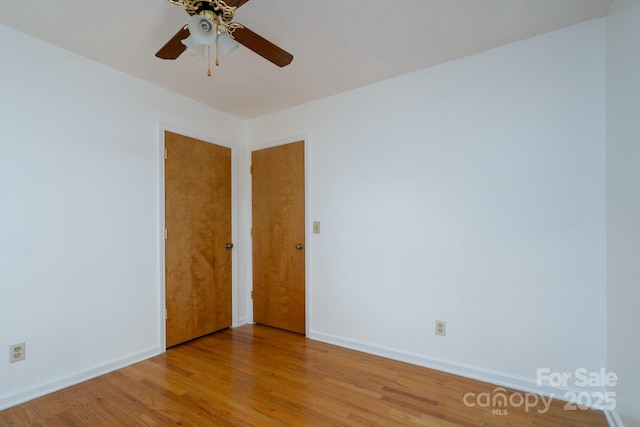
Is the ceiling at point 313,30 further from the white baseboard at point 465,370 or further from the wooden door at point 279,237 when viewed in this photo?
the white baseboard at point 465,370

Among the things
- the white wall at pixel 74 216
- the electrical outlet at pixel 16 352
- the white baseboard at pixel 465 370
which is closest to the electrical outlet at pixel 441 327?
the white baseboard at pixel 465 370

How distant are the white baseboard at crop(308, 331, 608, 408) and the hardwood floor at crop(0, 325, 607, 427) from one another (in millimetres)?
56

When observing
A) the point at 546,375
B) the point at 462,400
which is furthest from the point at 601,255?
the point at 462,400

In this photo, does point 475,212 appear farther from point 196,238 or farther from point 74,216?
point 74,216

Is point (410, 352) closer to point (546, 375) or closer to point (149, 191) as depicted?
point (546, 375)

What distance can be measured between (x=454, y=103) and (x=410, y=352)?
2.09m

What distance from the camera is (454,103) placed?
2.37 meters

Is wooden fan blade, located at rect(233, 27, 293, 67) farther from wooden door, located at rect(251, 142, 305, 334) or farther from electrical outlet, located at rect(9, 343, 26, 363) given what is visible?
electrical outlet, located at rect(9, 343, 26, 363)

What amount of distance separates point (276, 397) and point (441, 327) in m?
1.37

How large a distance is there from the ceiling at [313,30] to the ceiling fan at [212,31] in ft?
0.86

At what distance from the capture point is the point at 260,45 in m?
1.67

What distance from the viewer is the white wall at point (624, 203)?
4.72 ft

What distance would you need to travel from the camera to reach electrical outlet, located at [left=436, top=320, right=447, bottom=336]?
7.82ft

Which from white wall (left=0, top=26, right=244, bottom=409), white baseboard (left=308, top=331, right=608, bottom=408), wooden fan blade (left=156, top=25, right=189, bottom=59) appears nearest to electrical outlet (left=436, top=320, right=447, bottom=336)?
white baseboard (left=308, top=331, right=608, bottom=408)
